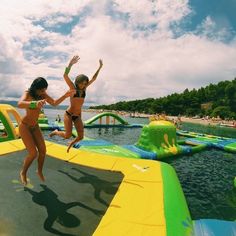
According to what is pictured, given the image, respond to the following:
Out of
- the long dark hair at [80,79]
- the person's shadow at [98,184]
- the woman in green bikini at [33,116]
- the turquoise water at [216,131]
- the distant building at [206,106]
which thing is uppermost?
the distant building at [206,106]

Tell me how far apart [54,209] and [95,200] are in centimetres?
80

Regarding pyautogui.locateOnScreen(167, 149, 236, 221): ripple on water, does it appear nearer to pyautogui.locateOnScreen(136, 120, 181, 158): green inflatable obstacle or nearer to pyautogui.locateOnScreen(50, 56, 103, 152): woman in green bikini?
pyautogui.locateOnScreen(136, 120, 181, 158): green inflatable obstacle

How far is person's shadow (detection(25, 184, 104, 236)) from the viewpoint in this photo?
11.9 ft

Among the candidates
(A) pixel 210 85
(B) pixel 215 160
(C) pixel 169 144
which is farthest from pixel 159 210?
(A) pixel 210 85

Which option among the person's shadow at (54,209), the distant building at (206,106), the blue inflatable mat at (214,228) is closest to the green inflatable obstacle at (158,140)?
the blue inflatable mat at (214,228)

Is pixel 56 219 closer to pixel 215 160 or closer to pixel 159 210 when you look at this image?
pixel 159 210

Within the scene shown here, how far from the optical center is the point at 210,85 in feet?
281

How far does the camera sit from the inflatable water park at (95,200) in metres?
3.59

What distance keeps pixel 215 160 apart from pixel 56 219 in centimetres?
1279

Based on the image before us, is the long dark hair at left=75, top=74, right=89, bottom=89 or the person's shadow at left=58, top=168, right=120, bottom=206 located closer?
the person's shadow at left=58, top=168, right=120, bottom=206

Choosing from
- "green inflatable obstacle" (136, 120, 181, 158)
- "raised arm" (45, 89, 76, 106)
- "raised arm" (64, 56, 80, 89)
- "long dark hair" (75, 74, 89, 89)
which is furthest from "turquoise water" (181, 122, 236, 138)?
"raised arm" (45, 89, 76, 106)

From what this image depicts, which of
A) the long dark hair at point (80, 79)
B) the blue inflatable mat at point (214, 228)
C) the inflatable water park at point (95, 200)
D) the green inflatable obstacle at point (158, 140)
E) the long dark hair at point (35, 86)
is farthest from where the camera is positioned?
the green inflatable obstacle at point (158, 140)

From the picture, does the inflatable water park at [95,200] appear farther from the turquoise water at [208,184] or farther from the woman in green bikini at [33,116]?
the turquoise water at [208,184]

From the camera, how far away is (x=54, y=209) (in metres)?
4.04
